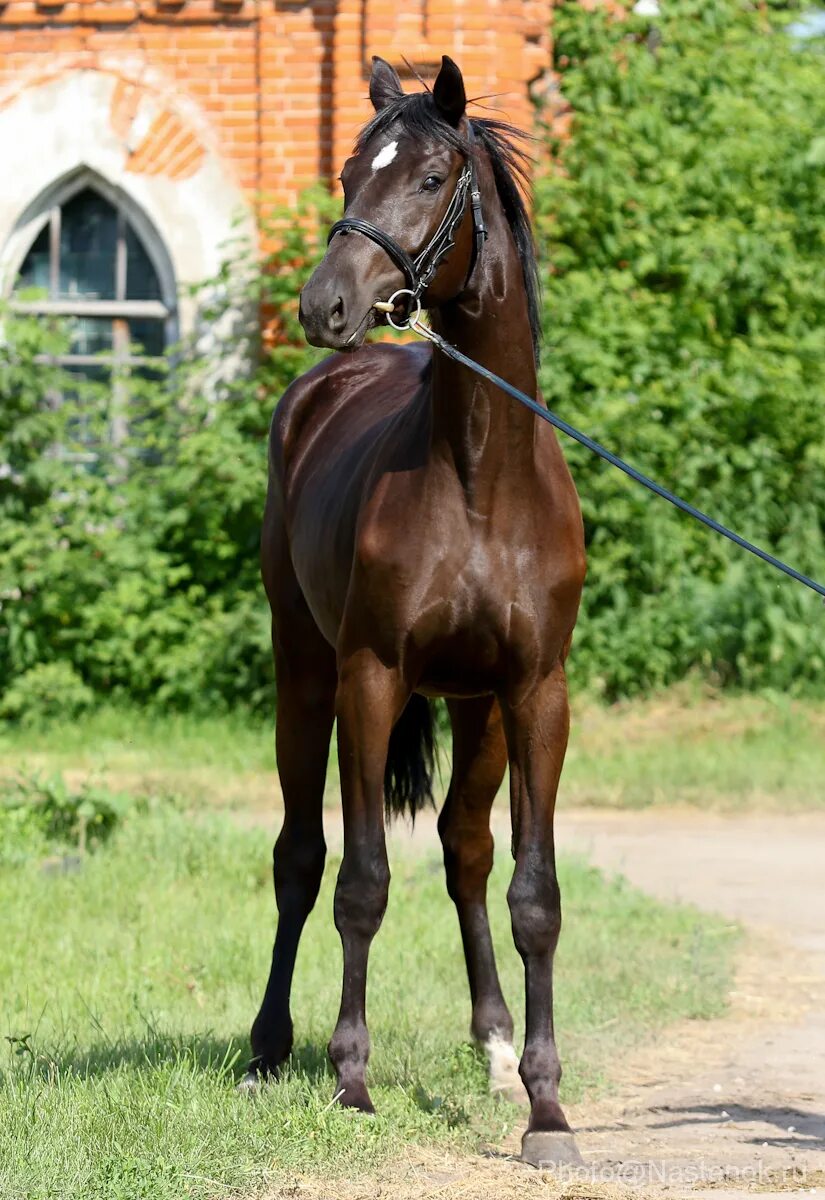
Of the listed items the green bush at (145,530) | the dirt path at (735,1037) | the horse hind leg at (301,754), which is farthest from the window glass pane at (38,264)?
the horse hind leg at (301,754)

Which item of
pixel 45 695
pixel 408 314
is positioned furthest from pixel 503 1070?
pixel 45 695

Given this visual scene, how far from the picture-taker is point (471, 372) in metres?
4.36

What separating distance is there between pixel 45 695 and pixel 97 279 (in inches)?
119

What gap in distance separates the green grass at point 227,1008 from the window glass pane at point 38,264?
5.02 m

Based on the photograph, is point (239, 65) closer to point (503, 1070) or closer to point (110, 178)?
point (110, 178)

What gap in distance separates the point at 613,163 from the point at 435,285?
735 cm

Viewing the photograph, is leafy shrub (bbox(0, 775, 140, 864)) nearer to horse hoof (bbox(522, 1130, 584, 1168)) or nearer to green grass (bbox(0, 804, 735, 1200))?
green grass (bbox(0, 804, 735, 1200))

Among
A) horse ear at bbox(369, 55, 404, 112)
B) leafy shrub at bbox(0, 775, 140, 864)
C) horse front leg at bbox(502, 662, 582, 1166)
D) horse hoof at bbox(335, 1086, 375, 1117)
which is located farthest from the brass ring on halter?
leafy shrub at bbox(0, 775, 140, 864)

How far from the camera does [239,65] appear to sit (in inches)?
460

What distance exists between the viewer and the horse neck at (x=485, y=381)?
171 inches

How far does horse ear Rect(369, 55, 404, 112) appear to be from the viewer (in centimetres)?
441

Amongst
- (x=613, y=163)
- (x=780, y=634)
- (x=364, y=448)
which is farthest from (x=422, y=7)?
(x=364, y=448)

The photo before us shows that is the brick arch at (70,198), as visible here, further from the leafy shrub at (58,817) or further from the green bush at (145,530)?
the leafy shrub at (58,817)

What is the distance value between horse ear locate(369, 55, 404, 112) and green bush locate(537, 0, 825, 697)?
6254mm
